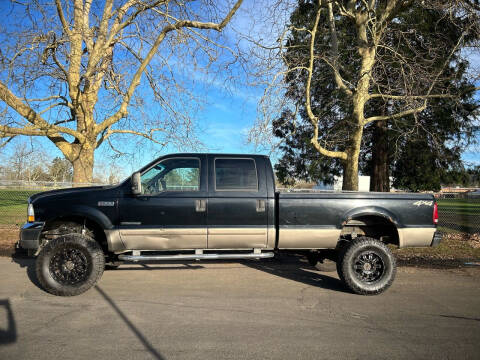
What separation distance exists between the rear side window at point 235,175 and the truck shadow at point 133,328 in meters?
2.18

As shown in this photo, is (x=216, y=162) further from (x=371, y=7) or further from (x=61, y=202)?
(x=371, y=7)

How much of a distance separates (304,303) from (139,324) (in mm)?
2194

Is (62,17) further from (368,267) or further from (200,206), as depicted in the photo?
(368,267)

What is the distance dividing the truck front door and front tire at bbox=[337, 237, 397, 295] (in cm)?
221

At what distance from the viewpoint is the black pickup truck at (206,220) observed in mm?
4906

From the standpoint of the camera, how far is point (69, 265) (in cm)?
488

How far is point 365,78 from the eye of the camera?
888cm

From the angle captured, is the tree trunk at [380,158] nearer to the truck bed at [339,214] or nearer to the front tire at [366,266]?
the truck bed at [339,214]

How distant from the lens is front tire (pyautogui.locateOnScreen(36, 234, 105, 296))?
188 inches

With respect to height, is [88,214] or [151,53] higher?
[151,53]

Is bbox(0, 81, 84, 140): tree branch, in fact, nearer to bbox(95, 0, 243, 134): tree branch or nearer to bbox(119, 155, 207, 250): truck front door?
bbox(95, 0, 243, 134): tree branch

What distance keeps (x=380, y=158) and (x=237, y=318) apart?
12.4 meters

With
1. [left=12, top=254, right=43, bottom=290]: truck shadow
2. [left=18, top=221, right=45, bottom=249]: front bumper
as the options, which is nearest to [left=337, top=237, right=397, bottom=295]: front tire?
[left=18, top=221, right=45, bottom=249]: front bumper

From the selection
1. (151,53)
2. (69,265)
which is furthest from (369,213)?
(151,53)
